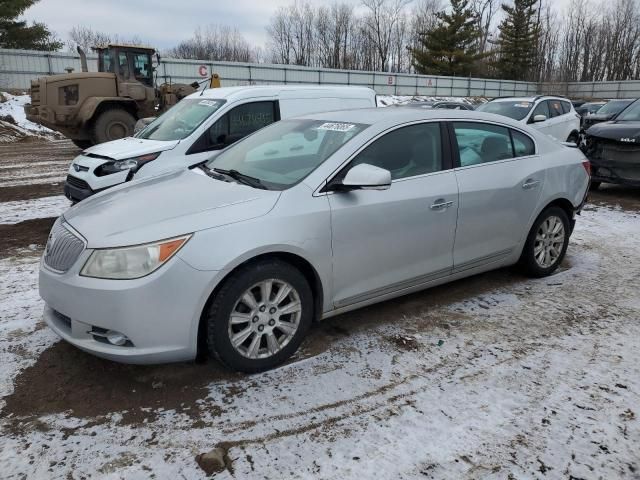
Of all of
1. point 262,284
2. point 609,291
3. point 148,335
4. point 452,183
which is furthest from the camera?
point 609,291

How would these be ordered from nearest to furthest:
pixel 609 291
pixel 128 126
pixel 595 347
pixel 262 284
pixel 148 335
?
pixel 148 335, pixel 262 284, pixel 595 347, pixel 609 291, pixel 128 126

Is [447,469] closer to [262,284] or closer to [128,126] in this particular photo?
[262,284]

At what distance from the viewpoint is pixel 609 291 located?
4.52m

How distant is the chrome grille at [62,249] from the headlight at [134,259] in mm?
215

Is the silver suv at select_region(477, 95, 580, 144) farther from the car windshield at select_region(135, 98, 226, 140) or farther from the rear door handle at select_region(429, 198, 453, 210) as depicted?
the rear door handle at select_region(429, 198, 453, 210)

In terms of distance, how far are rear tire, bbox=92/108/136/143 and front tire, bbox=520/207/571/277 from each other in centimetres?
1153

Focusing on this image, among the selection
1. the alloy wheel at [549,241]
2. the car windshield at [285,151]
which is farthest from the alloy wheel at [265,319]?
the alloy wheel at [549,241]

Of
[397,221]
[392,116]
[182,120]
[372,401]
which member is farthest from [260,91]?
[372,401]

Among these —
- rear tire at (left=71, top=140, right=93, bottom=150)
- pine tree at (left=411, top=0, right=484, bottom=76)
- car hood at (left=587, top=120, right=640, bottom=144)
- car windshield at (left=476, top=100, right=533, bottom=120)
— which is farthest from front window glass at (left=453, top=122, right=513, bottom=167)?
pine tree at (left=411, top=0, right=484, bottom=76)

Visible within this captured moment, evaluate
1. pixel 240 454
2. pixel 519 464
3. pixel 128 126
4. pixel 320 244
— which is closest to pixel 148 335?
pixel 240 454

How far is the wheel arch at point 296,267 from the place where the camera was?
2912 millimetres

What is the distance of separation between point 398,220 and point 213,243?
1.37m

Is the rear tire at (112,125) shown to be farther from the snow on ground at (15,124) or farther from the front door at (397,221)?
the front door at (397,221)

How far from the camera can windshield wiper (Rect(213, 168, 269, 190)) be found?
11.2ft
